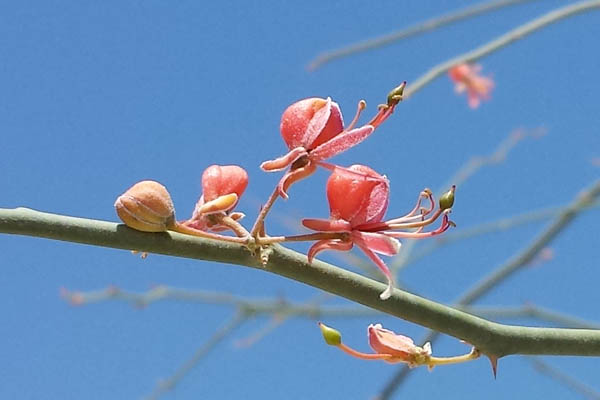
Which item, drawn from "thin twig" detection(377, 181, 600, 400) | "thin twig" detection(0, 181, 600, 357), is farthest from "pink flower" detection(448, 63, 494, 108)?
"thin twig" detection(0, 181, 600, 357)

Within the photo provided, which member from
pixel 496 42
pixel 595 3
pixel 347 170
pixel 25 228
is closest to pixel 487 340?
pixel 347 170

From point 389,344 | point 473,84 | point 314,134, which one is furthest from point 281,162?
point 473,84

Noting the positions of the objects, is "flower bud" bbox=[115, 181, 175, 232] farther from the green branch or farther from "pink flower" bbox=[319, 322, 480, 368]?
"pink flower" bbox=[319, 322, 480, 368]

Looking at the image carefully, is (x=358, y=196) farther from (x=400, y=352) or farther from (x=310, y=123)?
(x=400, y=352)

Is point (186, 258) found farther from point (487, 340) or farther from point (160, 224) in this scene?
point (487, 340)

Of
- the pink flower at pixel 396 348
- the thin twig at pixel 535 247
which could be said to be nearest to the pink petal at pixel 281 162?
the pink flower at pixel 396 348
